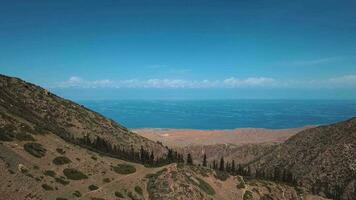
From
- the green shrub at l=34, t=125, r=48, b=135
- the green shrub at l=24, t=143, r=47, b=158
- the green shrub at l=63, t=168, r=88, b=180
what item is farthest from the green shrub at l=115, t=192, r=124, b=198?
the green shrub at l=34, t=125, r=48, b=135

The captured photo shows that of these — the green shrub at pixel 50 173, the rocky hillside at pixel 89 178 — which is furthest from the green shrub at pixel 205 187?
the green shrub at pixel 50 173

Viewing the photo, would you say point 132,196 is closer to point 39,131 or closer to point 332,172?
point 39,131

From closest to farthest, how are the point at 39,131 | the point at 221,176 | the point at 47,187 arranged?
the point at 47,187, the point at 39,131, the point at 221,176

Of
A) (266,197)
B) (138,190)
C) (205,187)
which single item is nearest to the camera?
(138,190)

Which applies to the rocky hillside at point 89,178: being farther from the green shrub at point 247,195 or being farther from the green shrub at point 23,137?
the green shrub at point 23,137

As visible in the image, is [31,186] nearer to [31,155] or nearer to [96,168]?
[31,155]

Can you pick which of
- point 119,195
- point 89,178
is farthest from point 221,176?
point 89,178

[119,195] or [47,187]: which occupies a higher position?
[47,187]
